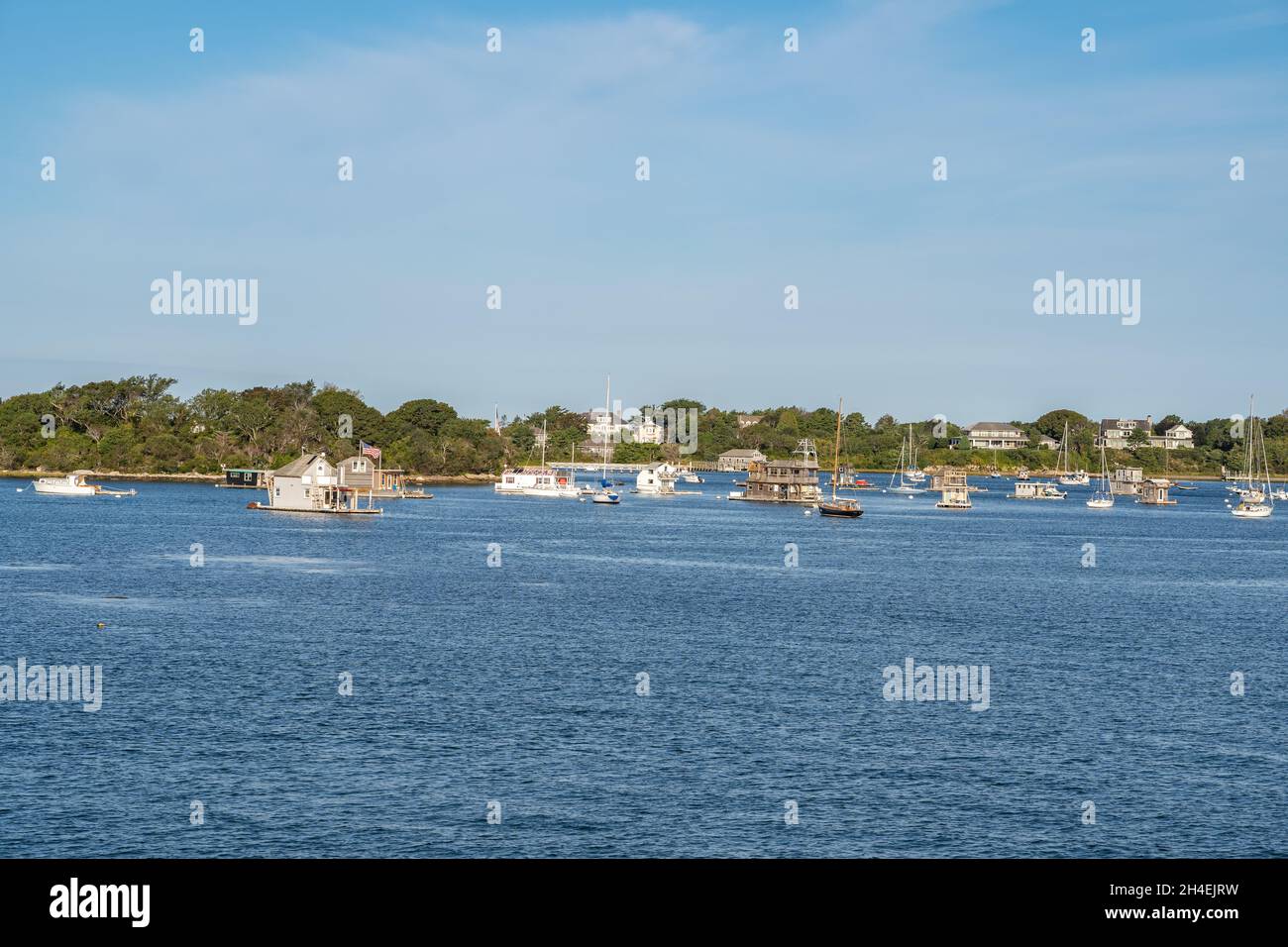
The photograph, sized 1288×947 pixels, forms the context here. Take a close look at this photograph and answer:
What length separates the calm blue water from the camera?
29562 mm

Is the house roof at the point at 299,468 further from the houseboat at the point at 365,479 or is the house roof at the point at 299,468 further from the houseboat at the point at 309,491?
the houseboat at the point at 365,479

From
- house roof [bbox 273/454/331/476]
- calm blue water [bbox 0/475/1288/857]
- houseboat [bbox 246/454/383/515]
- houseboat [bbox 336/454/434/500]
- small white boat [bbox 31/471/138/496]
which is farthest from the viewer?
houseboat [bbox 336/454/434/500]

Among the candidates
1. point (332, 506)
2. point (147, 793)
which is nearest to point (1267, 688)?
point (147, 793)

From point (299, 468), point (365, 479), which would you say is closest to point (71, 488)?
point (365, 479)

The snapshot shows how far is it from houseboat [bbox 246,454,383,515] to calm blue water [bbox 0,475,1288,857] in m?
52.4

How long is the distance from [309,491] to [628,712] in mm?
112973

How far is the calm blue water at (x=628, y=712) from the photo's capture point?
97.0 feet

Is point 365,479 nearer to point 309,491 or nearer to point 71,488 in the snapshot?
point 309,491

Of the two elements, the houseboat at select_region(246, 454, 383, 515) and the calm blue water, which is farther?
the houseboat at select_region(246, 454, 383, 515)

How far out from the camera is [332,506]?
483 ft

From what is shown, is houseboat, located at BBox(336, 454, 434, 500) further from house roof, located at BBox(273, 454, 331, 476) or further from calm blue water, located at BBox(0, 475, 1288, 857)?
calm blue water, located at BBox(0, 475, 1288, 857)

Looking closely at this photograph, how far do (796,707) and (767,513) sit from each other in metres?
132

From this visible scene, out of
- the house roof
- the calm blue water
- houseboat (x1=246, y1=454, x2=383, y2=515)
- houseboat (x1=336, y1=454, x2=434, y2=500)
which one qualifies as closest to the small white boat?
houseboat (x1=336, y1=454, x2=434, y2=500)
